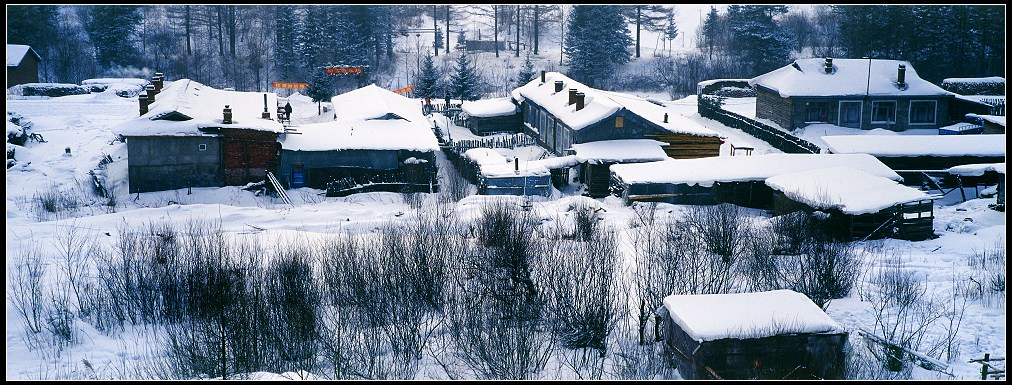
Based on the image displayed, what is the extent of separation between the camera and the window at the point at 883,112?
47344 mm

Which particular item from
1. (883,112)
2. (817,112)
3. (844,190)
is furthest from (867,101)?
(844,190)

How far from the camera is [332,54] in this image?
71125mm

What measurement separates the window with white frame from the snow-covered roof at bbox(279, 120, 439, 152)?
76.6 ft

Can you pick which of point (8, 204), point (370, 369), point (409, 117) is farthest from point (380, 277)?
point (409, 117)

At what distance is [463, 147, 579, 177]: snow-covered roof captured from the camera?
3316 cm

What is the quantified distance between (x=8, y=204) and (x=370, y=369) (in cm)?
2021

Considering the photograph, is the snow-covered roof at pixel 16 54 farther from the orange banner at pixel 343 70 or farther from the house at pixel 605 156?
the house at pixel 605 156

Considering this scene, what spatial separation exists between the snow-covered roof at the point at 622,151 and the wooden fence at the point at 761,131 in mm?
7638

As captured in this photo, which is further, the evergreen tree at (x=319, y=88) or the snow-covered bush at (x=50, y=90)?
the snow-covered bush at (x=50, y=90)

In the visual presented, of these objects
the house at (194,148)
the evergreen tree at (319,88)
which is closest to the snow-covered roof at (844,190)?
the house at (194,148)

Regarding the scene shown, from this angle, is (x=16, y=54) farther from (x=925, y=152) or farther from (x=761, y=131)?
(x=925, y=152)

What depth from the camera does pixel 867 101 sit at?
154ft

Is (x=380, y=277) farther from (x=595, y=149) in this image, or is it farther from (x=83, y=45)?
(x=83, y=45)

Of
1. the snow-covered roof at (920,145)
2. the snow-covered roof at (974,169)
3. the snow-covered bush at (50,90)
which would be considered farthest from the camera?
the snow-covered bush at (50,90)
